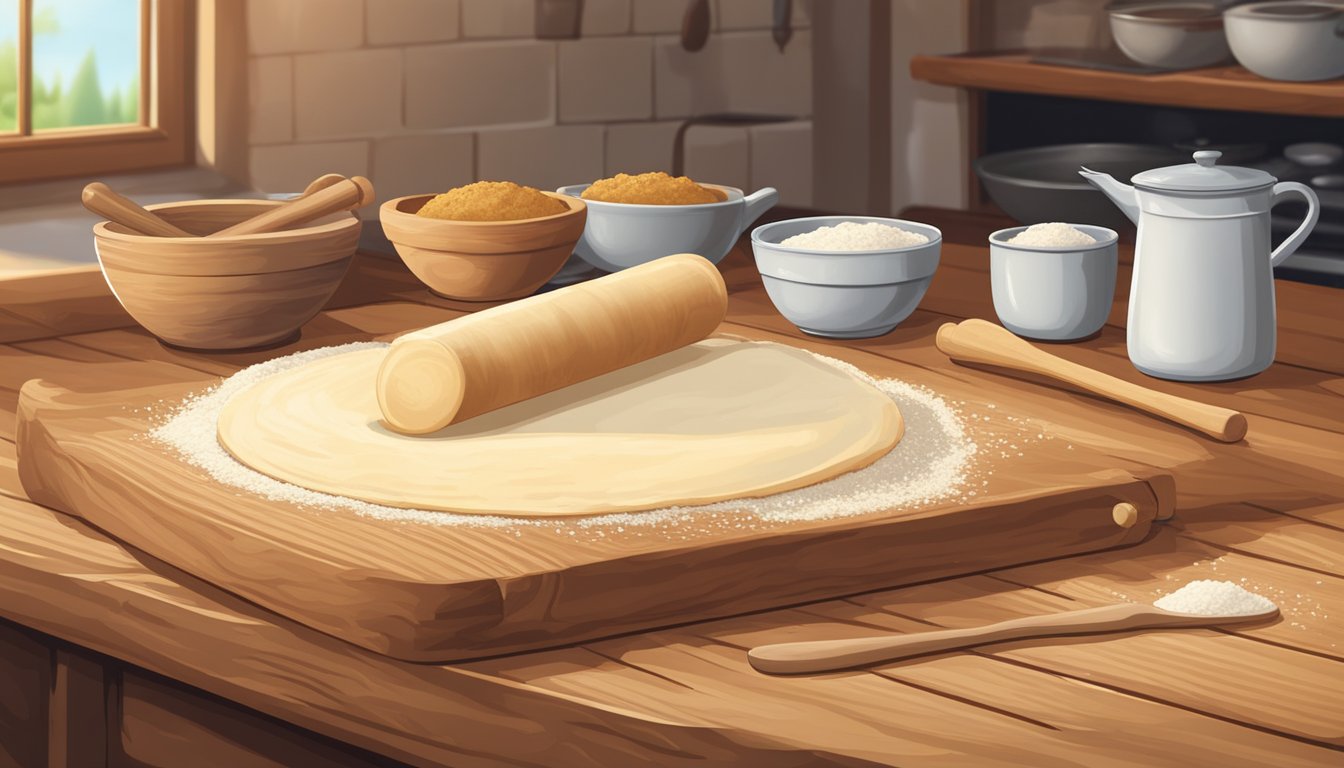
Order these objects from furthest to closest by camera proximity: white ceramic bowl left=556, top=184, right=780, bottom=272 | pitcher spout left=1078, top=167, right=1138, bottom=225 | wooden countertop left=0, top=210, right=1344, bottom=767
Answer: white ceramic bowl left=556, top=184, right=780, bottom=272
pitcher spout left=1078, top=167, right=1138, bottom=225
wooden countertop left=0, top=210, right=1344, bottom=767

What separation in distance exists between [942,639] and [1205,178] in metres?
0.60

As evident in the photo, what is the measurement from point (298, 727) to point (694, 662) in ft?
0.77

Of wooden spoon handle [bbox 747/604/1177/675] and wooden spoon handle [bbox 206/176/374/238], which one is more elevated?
wooden spoon handle [bbox 206/176/374/238]

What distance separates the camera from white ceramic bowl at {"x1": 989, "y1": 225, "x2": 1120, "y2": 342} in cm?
135

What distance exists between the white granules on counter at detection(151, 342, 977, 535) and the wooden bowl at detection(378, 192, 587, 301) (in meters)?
0.40

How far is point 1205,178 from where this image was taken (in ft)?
4.04

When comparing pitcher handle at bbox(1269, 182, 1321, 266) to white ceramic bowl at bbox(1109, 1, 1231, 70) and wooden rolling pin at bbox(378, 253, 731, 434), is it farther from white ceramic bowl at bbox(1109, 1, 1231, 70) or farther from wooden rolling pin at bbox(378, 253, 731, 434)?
white ceramic bowl at bbox(1109, 1, 1231, 70)

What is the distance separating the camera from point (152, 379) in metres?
1.28

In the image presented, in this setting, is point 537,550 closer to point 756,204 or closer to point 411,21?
point 756,204

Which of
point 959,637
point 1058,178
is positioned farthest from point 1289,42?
point 959,637

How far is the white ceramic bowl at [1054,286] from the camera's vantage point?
4.44ft

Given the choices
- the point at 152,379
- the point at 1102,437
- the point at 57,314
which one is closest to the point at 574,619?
the point at 1102,437

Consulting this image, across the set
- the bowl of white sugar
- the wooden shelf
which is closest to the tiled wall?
the wooden shelf

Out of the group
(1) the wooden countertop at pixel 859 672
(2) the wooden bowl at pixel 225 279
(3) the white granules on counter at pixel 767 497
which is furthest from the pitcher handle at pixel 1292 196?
(2) the wooden bowl at pixel 225 279
